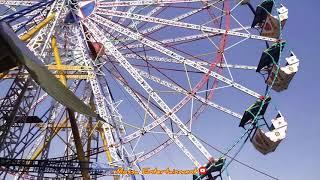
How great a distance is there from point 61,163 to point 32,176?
191 centimetres

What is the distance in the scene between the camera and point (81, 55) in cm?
2967

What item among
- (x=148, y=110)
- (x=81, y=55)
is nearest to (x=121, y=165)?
(x=148, y=110)

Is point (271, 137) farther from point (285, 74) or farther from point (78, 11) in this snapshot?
point (78, 11)

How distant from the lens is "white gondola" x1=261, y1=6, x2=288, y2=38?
31.5 metres

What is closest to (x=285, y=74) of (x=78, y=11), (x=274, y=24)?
(x=274, y=24)

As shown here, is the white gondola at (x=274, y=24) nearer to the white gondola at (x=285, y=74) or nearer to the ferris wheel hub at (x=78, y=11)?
the white gondola at (x=285, y=74)

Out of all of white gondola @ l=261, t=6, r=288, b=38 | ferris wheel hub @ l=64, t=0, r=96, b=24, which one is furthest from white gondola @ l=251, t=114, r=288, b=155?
ferris wheel hub @ l=64, t=0, r=96, b=24

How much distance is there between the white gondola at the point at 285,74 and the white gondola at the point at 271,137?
105 inches

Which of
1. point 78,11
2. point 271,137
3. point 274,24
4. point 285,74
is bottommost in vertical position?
point 271,137

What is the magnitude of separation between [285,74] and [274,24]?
12.5ft

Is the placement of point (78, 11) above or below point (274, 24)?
above

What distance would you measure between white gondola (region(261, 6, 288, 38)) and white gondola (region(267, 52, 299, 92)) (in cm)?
206

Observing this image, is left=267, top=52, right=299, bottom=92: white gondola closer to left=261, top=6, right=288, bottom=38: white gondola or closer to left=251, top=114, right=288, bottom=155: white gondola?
left=261, top=6, right=288, bottom=38: white gondola

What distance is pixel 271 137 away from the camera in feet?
91.2
